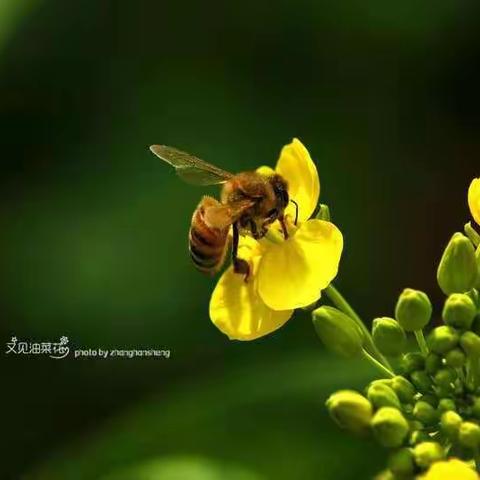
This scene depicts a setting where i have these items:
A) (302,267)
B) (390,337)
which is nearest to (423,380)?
(390,337)

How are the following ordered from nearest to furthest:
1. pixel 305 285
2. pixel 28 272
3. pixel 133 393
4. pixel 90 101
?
1. pixel 305 285
2. pixel 133 393
3. pixel 28 272
4. pixel 90 101

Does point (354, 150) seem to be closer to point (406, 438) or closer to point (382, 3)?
point (382, 3)

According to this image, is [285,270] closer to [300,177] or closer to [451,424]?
[300,177]

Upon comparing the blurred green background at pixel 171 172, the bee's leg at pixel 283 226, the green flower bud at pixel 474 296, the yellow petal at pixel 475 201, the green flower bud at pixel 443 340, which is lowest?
the blurred green background at pixel 171 172

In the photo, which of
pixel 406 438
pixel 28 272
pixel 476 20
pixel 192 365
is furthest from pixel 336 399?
pixel 476 20

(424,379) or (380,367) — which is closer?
(424,379)

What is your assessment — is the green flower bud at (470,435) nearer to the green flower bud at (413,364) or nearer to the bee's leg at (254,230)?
the green flower bud at (413,364)

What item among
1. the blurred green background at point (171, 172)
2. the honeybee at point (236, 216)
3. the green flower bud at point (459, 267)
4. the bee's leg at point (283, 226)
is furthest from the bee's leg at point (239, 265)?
the blurred green background at point (171, 172)
